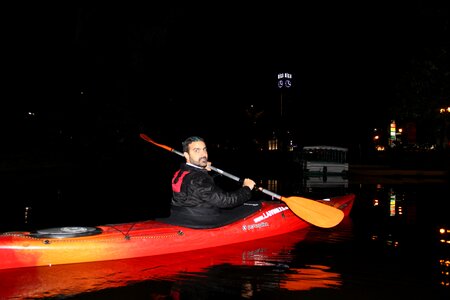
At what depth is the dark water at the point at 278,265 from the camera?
6562 millimetres

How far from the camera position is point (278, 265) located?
7.94m

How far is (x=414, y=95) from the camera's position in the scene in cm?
3269

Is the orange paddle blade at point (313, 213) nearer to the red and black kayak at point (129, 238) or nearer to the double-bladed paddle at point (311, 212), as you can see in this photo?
the double-bladed paddle at point (311, 212)

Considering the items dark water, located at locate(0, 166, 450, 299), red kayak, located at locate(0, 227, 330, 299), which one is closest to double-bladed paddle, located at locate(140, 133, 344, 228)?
dark water, located at locate(0, 166, 450, 299)

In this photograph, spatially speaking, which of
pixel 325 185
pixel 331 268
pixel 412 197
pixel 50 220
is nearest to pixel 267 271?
pixel 331 268

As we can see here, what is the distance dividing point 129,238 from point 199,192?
4.11 ft

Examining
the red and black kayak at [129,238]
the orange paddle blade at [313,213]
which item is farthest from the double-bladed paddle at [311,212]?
the red and black kayak at [129,238]

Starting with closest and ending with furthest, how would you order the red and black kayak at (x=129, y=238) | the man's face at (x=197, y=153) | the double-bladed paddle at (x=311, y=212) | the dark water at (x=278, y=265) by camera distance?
the dark water at (x=278, y=265), the red and black kayak at (x=129, y=238), the man's face at (x=197, y=153), the double-bladed paddle at (x=311, y=212)

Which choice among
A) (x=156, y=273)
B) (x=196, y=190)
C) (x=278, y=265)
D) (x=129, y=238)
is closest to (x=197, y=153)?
(x=196, y=190)

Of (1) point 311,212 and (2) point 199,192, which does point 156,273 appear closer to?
(2) point 199,192

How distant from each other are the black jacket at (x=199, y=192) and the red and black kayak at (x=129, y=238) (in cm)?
44

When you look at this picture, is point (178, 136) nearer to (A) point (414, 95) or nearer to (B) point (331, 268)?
(A) point (414, 95)

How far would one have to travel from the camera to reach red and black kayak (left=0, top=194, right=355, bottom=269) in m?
7.37

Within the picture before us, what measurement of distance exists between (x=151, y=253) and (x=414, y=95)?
91.5ft
